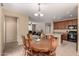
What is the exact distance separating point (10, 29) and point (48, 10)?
0.89 m

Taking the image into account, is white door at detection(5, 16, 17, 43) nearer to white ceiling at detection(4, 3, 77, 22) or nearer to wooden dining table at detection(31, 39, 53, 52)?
white ceiling at detection(4, 3, 77, 22)

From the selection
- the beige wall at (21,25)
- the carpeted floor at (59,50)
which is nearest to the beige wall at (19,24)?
the beige wall at (21,25)

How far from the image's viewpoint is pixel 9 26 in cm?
190

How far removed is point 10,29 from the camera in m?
1.92

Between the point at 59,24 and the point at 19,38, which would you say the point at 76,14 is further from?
the point at 19,38

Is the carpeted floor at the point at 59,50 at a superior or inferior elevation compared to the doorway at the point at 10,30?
inferior

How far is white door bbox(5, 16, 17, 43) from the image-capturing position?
186cm

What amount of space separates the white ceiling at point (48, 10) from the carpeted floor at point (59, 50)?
604 mm

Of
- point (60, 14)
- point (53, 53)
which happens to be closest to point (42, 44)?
point (53, 53)

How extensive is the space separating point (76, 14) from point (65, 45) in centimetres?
71

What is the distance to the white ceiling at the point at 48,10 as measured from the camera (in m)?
1.73

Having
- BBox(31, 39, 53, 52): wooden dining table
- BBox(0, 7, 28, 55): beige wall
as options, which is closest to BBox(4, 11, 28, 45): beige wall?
BBox(0, 7, 28, 55): beige wall

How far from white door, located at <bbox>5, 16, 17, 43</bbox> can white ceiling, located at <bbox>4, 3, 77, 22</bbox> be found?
0.23 m

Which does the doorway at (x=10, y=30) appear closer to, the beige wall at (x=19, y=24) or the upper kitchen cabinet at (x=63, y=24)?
the beige wall at (x=19, y=24)
